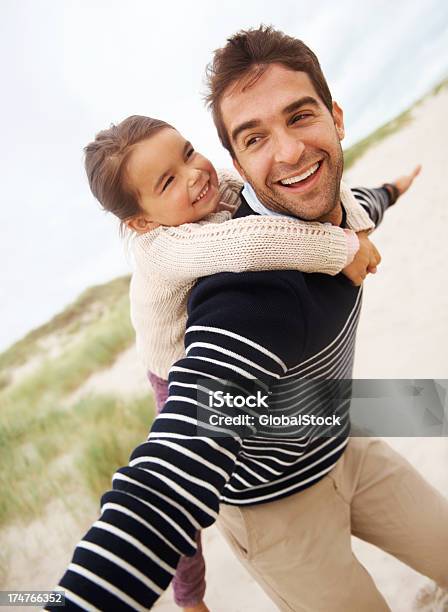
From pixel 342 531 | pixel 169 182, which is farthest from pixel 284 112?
pixel 342 531

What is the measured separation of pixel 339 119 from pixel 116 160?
0.69 m

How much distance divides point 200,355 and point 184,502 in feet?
0.83

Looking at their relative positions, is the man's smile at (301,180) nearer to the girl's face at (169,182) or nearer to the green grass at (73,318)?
the girl's face at (169,182)

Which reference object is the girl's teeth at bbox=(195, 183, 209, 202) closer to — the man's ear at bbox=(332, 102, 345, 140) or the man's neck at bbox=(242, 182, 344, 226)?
the man's neck at bbox=(242, 182, 344, 226)

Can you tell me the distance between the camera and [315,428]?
1160 mm

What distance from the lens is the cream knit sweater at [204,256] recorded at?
969mm

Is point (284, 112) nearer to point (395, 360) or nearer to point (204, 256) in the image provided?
point (204, 256)

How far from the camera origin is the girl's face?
4.60ft

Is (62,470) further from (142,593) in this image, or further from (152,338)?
(142,593)

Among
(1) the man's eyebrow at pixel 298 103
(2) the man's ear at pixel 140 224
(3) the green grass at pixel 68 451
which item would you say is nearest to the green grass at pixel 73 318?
(3) the green grass at pixel 68 451

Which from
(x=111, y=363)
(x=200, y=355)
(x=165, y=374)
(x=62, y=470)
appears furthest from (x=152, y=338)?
(x=111, y=363)

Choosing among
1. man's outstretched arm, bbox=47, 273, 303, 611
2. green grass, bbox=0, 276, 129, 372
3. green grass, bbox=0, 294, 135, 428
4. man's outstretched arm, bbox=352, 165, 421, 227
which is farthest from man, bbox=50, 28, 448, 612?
green grass, bbox=0, 276, 129, 372

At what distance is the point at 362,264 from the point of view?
1.17 meters

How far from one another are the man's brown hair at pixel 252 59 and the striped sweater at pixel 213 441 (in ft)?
1.68
